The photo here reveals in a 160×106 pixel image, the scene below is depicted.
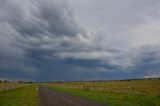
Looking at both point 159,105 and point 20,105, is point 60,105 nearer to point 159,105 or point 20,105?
point 20,105

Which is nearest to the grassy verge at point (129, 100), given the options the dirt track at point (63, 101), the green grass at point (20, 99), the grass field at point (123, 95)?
the grass field at point (123, 95)

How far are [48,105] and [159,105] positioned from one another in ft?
39.8

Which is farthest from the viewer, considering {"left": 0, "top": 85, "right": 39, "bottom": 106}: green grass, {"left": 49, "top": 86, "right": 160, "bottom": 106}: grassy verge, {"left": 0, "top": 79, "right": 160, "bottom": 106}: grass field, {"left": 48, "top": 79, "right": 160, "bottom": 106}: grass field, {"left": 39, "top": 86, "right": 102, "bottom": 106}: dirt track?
{"left": 0, "top": 85, "right": 39, "bottom": 106}: green grass

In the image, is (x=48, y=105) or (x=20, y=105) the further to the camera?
(x=20, y=105)

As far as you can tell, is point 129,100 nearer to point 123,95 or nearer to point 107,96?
point 107,96

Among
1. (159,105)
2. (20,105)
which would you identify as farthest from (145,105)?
(20,105)

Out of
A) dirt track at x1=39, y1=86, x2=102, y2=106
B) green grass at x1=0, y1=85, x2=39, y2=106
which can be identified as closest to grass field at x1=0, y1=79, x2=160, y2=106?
green grass at x1=0, y1=85, x2=39, y2=106

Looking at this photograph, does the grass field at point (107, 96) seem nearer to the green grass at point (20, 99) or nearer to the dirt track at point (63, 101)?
the green grass at point (20, 99)

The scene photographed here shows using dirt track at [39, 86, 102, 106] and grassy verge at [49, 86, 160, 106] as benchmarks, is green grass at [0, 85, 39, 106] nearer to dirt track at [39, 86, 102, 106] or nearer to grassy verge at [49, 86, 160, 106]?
dirt track at [39, 86, 102, 106]

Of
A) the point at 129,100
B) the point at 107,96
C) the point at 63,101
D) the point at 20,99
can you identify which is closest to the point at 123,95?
the point at 107,96

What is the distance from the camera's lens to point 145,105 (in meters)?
25.9

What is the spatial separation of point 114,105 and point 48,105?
7.31 meters

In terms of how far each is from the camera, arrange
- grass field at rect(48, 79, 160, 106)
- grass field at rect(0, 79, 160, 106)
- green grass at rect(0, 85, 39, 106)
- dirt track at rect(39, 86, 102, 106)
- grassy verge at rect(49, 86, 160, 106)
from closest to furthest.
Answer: dirt track at rect(39, 86, 102, 106)
grassy verge at rect(49, 86, 160, 106)
grass field at rect(48, 79, 160, 106)
grass field at rect(0, 79, 160, 106)
green grass at rect(0, 85, 39, 106)

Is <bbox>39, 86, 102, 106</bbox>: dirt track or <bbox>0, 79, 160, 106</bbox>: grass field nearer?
<bbox>39, 86, 102, 106</bbox>: dirt track
